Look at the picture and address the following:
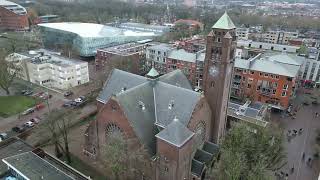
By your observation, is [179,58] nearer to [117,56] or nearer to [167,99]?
[117,56]

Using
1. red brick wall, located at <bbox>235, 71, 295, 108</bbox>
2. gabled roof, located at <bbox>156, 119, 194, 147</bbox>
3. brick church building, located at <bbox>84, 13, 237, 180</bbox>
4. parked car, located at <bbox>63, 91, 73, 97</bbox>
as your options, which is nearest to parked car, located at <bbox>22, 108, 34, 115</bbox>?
parked car, located at <bbox>63, 91, 73, 97</bbox>

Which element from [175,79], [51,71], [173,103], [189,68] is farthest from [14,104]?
[189,68]

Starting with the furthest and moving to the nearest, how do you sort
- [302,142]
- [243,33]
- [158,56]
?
[243,33] → [158,56] → [302,142]

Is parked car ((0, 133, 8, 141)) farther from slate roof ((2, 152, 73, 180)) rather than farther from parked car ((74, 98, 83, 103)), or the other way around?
parked car ((74, 98, 83, 103))

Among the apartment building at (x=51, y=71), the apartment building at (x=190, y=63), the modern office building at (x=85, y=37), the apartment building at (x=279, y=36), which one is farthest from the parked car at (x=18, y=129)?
the apartment building at (x=279, y=36)

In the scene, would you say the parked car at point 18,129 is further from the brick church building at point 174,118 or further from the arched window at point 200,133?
the arched window at point 200,133

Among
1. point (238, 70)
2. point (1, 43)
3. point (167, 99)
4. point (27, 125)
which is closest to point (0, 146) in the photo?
point (27, 125)

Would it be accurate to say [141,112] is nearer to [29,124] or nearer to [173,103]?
[173,103]
